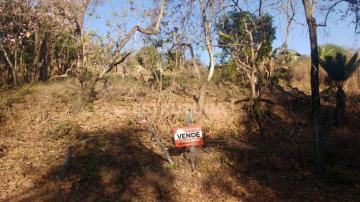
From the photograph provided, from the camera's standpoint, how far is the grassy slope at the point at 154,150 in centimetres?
869

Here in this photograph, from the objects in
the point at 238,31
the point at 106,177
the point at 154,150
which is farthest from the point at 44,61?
the point at 106,177

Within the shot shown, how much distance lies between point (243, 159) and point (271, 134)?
9.94 ft

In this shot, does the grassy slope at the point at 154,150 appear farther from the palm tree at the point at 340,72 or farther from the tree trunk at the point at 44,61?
the tree trunk at the point at 44,61

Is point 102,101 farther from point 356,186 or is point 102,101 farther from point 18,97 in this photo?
point 356,186

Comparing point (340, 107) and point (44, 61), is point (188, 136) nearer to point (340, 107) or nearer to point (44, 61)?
point (340, 107)

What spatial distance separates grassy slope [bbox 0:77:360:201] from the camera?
28.5 ft

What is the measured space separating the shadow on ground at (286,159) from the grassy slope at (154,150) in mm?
26

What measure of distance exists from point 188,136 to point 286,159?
387cm

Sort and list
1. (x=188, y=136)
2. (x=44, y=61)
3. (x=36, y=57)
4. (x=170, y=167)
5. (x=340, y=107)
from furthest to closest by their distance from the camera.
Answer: (x=44, y=61) < (x=36, y=57) < (x=340, y=107) < (x=170, y=167) < (x=188, y=136)

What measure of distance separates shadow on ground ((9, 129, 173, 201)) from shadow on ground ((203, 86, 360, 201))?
1.20 metres

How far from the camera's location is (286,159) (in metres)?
11.1

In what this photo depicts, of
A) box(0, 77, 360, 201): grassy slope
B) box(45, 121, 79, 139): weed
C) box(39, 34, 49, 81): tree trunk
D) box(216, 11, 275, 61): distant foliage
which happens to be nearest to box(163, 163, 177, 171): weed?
box(0, 77, 360, 201): grassy slope

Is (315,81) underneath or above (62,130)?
above

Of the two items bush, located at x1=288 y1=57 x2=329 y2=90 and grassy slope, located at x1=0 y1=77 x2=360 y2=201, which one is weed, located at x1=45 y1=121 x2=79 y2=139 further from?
bush, located at x1=288 y1=57 x2=329 y2=90
